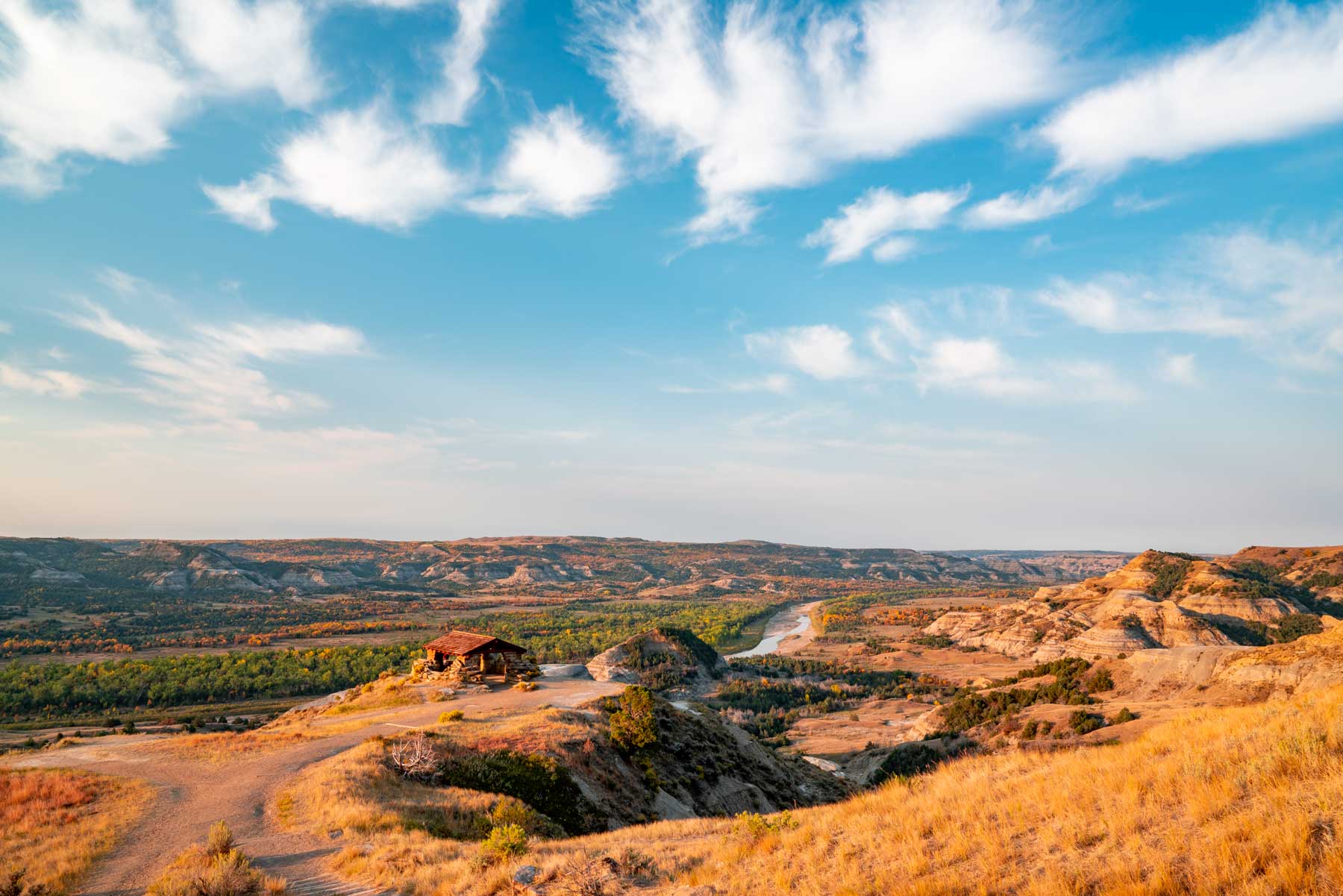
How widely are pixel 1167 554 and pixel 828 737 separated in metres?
117

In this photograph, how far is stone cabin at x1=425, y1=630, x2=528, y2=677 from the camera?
4506 cm

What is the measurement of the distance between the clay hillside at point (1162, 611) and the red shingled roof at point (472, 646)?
217 ft

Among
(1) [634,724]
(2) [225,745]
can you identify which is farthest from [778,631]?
(2) [225,745]

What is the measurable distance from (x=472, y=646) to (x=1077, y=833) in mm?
43722

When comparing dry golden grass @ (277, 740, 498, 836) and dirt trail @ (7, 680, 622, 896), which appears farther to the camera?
dry golden grass @ (277, 740, 498, 836)

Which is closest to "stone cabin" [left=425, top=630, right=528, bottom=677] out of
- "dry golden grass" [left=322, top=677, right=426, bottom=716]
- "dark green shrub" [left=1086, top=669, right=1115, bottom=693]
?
"dry golden grass" [left=322, top=677, right=426, bottom=716]

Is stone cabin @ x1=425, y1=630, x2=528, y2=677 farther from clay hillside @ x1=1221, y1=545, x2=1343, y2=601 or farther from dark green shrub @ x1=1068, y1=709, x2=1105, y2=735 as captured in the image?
clay hillside @ x1=1221, y1=545, x2=1343, y2=601

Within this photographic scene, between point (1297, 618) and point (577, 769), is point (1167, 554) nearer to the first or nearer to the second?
point (1297, 618)

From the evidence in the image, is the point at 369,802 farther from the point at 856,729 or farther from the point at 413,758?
the point at 856,729

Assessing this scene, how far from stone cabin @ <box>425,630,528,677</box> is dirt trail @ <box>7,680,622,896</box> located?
6.57m

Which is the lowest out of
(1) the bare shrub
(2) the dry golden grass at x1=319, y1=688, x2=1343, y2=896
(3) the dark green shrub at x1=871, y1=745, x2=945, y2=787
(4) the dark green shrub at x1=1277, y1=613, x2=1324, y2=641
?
(3) the dark green shrub at x1=871, y1=745, x2=945, y2=787

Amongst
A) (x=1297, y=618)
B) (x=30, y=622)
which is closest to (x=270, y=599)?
(x=30, y=622)

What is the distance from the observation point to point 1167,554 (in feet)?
434

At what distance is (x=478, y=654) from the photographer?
148 ft
